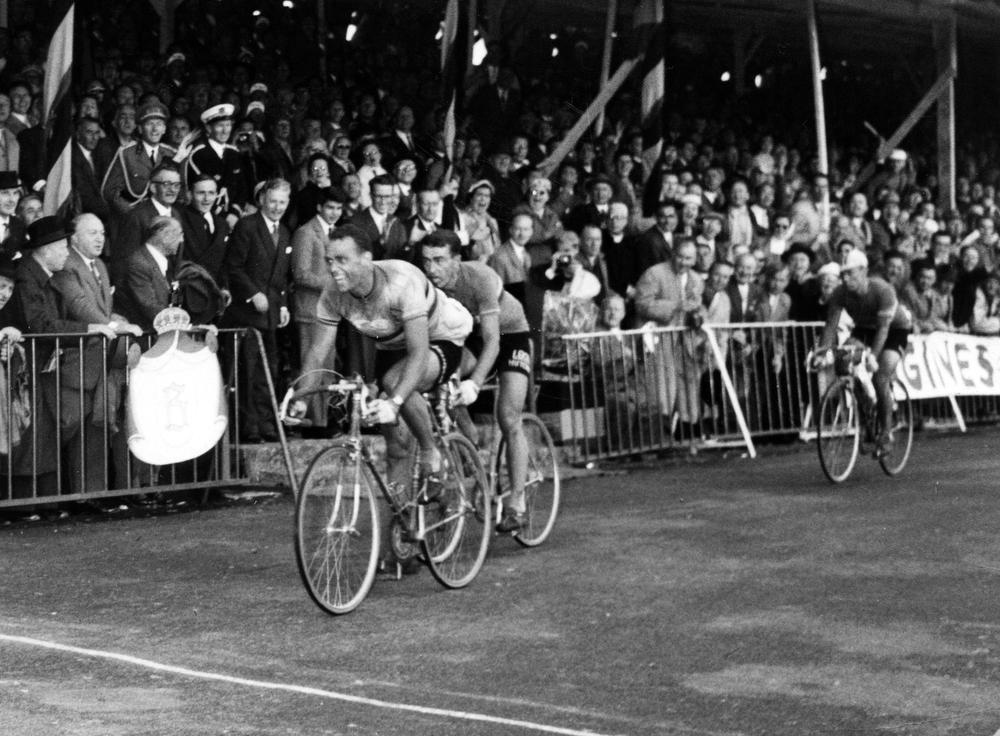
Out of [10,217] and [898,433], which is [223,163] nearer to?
[10,217]

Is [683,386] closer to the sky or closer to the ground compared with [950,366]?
closer to the ground

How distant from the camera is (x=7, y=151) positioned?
1480cm

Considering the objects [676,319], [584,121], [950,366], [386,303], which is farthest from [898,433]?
[386,303]

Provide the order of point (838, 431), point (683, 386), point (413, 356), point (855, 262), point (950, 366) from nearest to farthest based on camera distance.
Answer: point (413, 356) < point (838, 431) < point (855, 262) < point (683, 386) < point (950, 366)

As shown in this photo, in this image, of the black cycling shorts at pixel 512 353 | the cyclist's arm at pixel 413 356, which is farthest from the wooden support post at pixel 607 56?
the cyclist's arm at pixel 413 356

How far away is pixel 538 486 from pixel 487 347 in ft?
4.35

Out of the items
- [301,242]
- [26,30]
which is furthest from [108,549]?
[26,30]

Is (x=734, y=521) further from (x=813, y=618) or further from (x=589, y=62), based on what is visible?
(x=589, y=62)

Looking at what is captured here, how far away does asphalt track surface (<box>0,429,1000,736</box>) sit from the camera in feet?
24.1

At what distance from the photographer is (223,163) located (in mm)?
15078

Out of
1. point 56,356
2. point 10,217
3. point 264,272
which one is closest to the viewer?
point 56,356

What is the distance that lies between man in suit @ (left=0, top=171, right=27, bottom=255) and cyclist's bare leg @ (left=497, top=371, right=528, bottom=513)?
375 cm

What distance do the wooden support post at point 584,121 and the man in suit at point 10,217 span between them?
708 cm

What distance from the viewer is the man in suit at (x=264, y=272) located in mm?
14375
